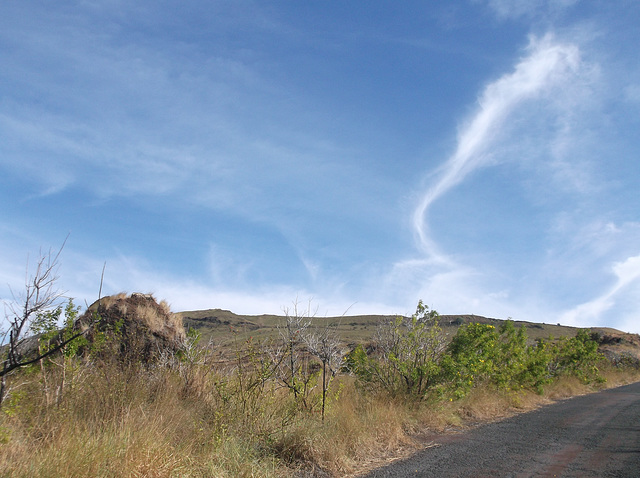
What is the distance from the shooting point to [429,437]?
31.0ft

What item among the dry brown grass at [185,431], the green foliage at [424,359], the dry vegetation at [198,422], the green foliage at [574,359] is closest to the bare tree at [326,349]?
the dry vegetation at [198,422]

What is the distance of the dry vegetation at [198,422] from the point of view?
485 cm

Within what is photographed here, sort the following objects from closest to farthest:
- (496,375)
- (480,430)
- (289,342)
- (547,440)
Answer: (289,342) < (547,440) < (480,430) < (496,375)

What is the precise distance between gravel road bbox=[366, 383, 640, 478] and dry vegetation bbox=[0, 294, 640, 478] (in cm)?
69

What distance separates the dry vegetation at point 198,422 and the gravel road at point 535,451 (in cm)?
69

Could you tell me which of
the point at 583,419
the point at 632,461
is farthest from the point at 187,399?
the point at 583,419

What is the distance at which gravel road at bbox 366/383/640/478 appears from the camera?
6568mm

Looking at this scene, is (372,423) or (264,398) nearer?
(264,398)

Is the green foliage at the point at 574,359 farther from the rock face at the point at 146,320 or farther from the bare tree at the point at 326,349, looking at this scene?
the rock face at the point at 146,320

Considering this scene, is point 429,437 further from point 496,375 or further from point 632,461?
point 496,375

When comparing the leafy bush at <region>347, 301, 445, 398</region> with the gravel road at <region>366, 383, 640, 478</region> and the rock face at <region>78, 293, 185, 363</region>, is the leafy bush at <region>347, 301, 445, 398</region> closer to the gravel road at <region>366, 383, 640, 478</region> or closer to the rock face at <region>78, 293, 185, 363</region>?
the gravel road at <region>366, 383, 640, 478</region>

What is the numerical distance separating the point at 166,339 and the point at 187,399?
3.57 meters

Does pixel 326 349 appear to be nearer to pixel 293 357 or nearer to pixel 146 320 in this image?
pixel 293 357

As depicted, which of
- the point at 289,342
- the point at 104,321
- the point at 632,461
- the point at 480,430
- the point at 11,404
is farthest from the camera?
the point at 104,321
